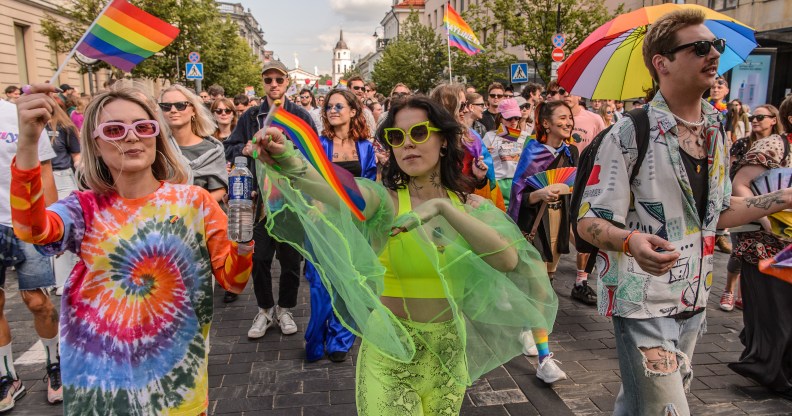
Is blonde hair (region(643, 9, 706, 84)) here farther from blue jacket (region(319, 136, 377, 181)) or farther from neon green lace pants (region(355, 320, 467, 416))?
blue jacket (region(319, 136, 377, 181))

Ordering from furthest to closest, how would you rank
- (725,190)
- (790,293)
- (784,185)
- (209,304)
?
1. (790,293)
2. (784,185)
3. (725,190)
4. (209,304)

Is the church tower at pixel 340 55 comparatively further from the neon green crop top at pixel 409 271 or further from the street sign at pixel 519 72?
the neon green crop top at pixel 409 271

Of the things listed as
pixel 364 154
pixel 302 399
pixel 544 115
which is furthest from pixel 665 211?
pixel 364 154

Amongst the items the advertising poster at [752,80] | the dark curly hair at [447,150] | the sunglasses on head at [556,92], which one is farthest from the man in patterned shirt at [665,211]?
the advertising poster at [752,80]

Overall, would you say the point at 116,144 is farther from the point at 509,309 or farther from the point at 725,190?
the point at 725,190

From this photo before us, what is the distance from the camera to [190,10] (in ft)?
50.5

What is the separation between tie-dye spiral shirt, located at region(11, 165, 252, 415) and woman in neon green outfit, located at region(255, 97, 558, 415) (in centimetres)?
36

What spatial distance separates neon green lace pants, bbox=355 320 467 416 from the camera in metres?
2.29

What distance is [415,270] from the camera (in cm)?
237

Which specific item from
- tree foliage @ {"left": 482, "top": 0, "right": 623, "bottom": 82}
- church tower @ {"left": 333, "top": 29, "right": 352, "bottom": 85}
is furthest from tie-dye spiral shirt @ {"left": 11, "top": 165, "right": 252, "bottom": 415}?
church tower @ {"left": 333, "top": 29, "right": 352, "bottom": 85}

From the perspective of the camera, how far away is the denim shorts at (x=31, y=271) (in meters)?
3.98

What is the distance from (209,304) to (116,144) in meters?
0.73

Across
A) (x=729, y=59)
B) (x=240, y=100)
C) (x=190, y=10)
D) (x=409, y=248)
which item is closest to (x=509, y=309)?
(x=409, y=248)

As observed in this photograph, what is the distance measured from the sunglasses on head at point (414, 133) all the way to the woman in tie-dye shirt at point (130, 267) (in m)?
0.84
